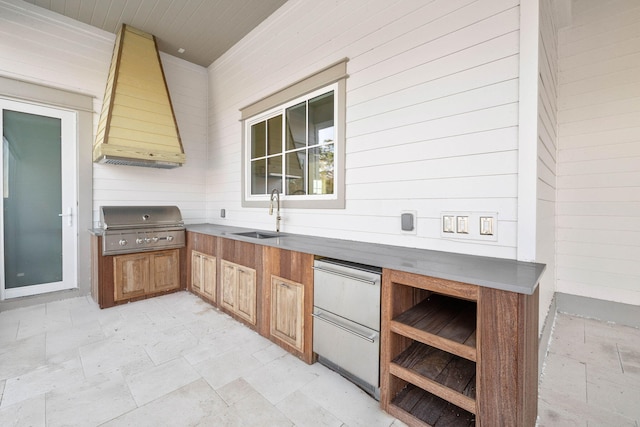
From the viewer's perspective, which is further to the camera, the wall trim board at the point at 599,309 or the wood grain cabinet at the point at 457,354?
the wall trim board at the point at 599,309

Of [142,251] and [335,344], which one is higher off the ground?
[142,251]

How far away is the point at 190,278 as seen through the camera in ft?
11.8

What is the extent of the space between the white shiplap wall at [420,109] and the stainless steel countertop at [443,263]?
13 centimetres

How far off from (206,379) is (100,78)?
12.4 feet

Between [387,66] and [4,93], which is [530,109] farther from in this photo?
[4,93]

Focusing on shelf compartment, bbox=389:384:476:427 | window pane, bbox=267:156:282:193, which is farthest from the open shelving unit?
window pane, bbox=267:156:282:193

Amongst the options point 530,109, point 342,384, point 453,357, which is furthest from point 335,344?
point 530,109

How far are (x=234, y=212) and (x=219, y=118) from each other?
146 cm

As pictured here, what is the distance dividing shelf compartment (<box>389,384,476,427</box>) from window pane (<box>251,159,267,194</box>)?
2.57m

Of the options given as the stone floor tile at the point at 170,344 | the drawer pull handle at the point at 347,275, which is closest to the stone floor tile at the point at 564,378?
the drawer pull handle at the point at 347,275

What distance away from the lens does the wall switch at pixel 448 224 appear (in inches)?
71.6

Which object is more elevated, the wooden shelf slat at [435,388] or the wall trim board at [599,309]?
the wooden shelf slat at [435,388]

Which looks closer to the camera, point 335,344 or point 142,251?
point 335,344

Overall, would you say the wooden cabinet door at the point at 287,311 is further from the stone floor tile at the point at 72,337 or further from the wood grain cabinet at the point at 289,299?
the stone floor tile at the point at 72,337
